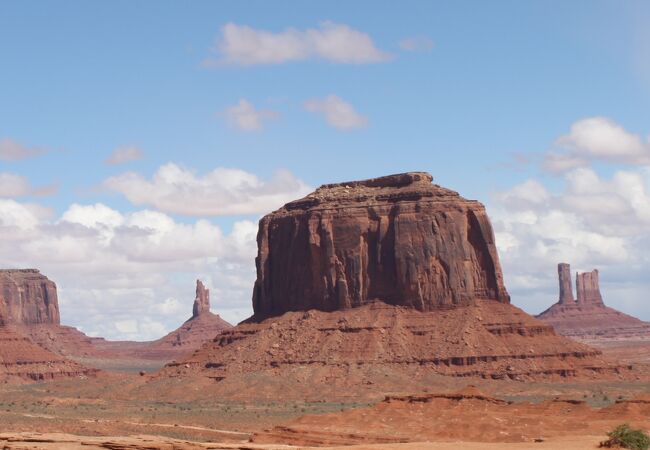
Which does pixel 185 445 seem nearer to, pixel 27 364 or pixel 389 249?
pixel 389 249

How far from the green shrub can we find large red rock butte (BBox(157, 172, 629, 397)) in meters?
63.6

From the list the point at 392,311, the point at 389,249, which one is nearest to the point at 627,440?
the point at 392,311

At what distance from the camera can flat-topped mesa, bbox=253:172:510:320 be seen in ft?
449

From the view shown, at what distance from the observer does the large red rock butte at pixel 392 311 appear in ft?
431

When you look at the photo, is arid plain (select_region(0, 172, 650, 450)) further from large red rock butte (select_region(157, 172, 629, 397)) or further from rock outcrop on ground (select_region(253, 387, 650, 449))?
rock outcrop on ground (select_region(253, 387, 650, 449))

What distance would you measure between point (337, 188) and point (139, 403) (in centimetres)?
3091

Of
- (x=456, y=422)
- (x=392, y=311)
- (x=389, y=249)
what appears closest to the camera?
(x=456, y=422)

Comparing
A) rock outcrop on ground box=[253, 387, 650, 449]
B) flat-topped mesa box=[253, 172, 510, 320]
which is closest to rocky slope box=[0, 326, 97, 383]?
flat-topped mesa box=[253, 172, 510, 320]

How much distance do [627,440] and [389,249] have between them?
248ft

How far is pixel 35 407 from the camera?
126062 mm

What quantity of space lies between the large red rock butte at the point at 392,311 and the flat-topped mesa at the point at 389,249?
9 cm

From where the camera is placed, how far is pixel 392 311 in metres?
138

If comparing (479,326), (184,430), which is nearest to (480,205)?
(479,326)

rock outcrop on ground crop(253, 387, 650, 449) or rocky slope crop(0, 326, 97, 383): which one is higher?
rocky slope crop(0, 326, 97, 383)
